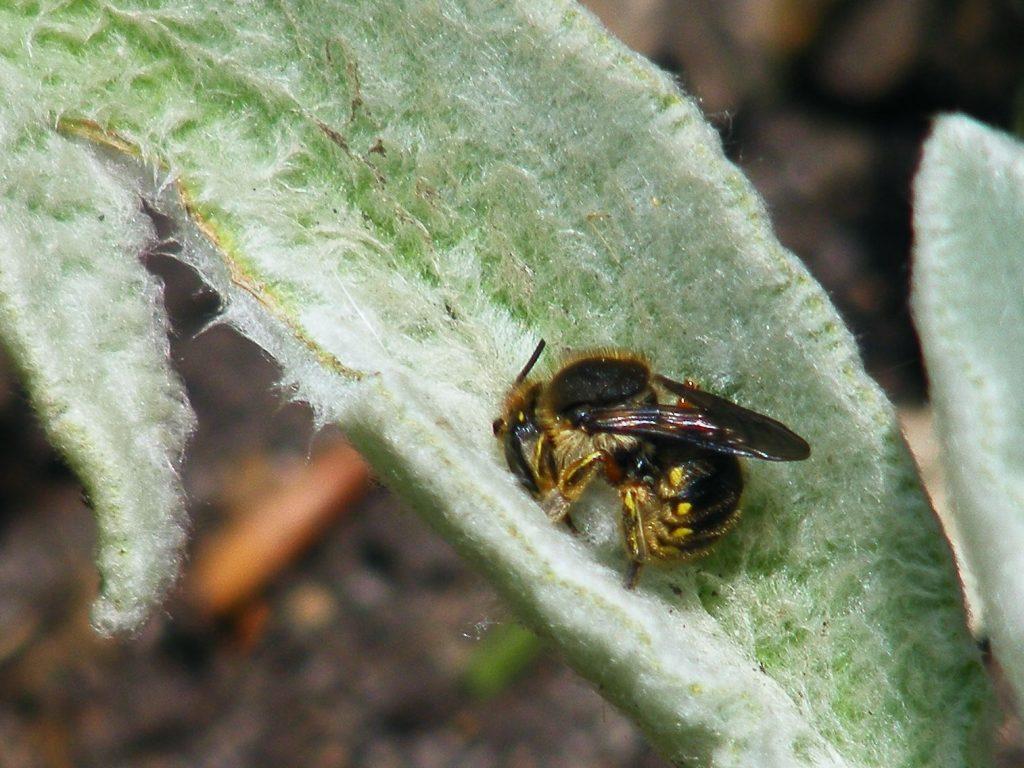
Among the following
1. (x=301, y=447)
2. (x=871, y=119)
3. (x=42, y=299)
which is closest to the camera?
(x=42, y=299)

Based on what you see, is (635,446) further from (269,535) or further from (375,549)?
(269,535)

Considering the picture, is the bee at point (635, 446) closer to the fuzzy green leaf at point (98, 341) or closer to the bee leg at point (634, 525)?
the bee leg at point (634, 525)

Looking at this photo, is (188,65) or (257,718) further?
Result: (257,718)

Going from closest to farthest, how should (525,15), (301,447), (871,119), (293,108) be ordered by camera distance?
(525,15), (293,108), (301,447), (871,119)

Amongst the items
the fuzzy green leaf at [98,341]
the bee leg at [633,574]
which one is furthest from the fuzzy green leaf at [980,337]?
the fuzzy green leaf at [98,341]

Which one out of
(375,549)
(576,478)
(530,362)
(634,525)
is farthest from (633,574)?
(375,549)

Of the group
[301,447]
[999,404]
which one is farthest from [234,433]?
[999,404]

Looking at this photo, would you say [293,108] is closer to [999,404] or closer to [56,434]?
[56,434]
